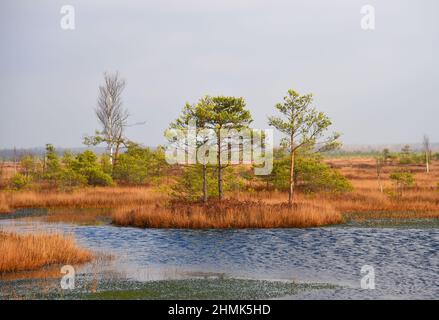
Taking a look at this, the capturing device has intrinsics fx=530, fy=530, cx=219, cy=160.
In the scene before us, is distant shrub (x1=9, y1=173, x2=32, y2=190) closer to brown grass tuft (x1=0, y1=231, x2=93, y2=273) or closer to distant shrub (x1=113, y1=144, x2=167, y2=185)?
distant shrub (x1=113, y1=144, x2=167, y2=185)

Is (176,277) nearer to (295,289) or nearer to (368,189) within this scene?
(295,289)

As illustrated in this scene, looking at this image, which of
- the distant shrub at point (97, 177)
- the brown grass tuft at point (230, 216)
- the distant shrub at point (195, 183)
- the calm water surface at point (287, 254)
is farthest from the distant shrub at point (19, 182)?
the brown grass tuft at point (230, 216)

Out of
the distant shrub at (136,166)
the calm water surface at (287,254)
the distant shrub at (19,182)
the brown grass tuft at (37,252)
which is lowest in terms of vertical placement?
the calm water surface at (287,254)

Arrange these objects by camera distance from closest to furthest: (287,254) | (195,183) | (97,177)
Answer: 1. (287,254)
2. (195,183)
3. (97,177)

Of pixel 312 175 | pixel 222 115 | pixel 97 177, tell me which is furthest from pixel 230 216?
pixel 97 177

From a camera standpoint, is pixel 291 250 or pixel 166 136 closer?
pixel 291 250

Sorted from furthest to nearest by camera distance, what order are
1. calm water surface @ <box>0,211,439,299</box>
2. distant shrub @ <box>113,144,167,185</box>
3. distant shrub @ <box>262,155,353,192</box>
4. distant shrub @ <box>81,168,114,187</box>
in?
distant shrub @ <box>113,144,167,185</box>, distant shrub @ <box>81,168,114,187</box>, distant shrub @ <box>262,155,353,192</box>, calm water surface @ <box>0,211,439,299</box>

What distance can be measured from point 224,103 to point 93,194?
48.9ft

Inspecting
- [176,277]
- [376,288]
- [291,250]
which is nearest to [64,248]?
[176,277]

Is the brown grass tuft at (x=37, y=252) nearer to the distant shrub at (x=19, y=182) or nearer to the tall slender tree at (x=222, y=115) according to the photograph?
the tall slender tree at (x=222, y=115)

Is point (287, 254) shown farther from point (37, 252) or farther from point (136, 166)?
point (136, 166)

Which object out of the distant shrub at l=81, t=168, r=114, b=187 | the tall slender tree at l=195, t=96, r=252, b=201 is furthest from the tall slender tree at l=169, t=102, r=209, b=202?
the distant shrub at l=81, t=168, r=114, b=187

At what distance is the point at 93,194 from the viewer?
127 feet

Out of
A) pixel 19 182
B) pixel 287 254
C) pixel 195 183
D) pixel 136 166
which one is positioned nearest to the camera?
pixel 287 254
